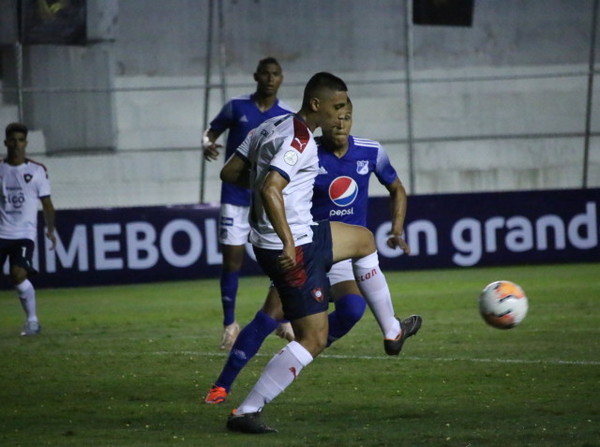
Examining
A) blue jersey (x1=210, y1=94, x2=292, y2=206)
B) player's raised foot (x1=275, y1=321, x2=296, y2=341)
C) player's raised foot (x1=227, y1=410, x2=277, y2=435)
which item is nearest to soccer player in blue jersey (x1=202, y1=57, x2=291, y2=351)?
blue jersey (x1=210, y1=94, x2=292, y2=206)

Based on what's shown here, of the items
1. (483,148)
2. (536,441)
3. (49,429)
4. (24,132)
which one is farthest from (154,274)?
(536,441)

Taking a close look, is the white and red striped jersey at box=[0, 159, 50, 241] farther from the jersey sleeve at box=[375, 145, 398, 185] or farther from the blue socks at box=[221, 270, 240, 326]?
the jersey sleeve at box=[375, 145, 398, 185]

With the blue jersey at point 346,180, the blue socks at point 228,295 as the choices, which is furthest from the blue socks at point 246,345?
the blue socks at point 228,295

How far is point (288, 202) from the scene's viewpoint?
22.8 ft

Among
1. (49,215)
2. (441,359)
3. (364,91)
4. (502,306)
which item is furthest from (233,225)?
(364,91)

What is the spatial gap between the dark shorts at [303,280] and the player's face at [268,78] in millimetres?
4232

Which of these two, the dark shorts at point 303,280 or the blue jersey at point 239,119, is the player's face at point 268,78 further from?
the dark shorts at point 303,280

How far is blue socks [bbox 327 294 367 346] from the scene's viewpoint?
8.42m

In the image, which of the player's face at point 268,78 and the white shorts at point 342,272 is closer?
the white shorts at point 342,272

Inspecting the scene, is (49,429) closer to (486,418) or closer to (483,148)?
(486,418)

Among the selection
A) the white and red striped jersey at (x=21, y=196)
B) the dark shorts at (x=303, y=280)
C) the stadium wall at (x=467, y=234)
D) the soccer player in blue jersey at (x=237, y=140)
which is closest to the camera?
the dark shorts at (x=303, y=280)

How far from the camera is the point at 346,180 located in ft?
28.8

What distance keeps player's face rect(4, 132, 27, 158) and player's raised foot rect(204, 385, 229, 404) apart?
6.02 m

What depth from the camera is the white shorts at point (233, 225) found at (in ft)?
37.2
